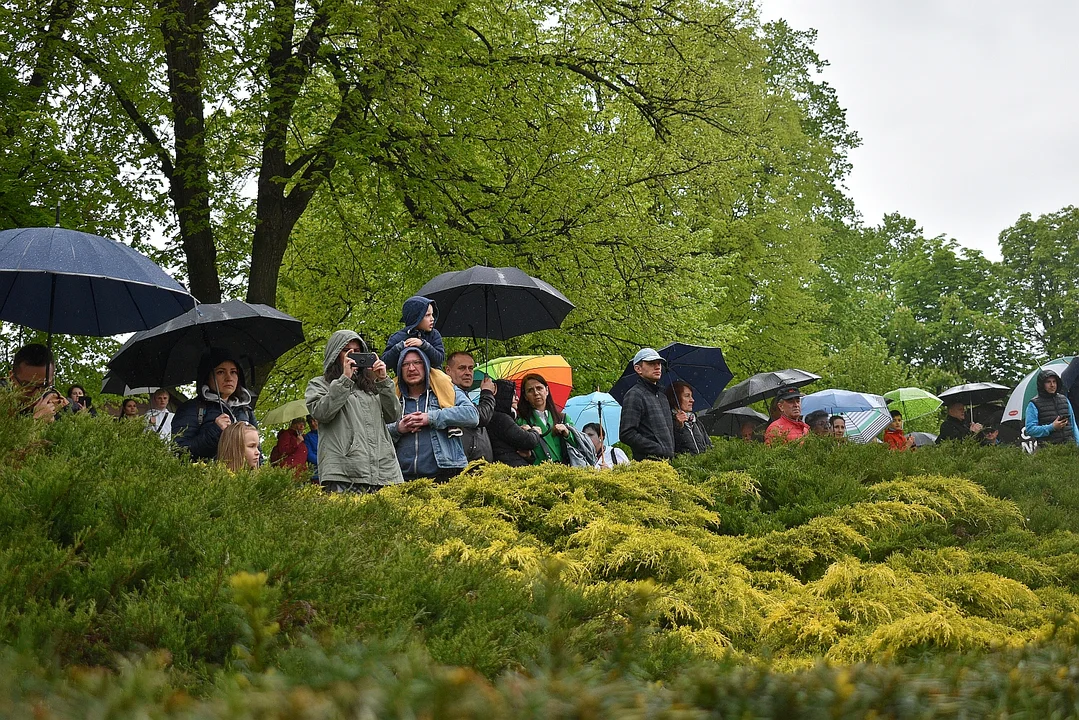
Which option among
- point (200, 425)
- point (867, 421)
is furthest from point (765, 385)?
point (200, 425)

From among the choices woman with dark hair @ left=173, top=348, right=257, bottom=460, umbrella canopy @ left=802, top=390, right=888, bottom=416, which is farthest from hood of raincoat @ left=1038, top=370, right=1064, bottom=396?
woman with dark hair @ left=173, top=348, right=257, bottom=460

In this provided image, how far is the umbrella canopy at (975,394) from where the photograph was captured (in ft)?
53.9

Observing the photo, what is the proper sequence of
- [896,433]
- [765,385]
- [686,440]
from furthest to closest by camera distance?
[896,433] → [765,385] → [686,440]

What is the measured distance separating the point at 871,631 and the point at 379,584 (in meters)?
2.50

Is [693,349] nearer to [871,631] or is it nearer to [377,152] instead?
[377,152]

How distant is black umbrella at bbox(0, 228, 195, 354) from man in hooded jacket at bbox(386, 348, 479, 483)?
1.98 meters

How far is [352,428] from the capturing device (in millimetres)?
6883

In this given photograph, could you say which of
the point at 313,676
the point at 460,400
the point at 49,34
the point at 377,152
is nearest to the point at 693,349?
the point at 377,152

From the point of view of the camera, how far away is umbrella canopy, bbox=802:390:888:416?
15.3 metres

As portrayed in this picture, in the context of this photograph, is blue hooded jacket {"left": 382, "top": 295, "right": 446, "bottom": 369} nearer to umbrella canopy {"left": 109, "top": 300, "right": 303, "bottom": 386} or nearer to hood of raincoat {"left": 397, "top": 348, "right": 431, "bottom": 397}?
hood of raincoat {"left": 397, "top": 348, "right": 431, "bottom": 397}

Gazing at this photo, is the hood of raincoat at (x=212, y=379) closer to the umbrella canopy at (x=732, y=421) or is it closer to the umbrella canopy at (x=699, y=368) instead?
the umbrella canopy at (x=699, y=368)

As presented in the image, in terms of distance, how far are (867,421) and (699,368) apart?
416 centimetres

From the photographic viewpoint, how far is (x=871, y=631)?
4.97 metres

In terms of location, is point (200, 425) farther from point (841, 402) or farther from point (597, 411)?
point (841, 402)
